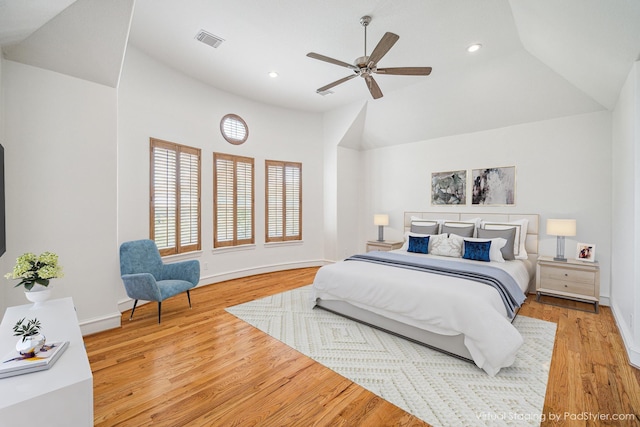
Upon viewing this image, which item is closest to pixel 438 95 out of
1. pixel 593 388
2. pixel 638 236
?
pixel 638 236

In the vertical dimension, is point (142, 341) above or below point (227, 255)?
below

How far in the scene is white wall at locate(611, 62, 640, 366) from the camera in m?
2.50

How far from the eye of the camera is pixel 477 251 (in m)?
3.99

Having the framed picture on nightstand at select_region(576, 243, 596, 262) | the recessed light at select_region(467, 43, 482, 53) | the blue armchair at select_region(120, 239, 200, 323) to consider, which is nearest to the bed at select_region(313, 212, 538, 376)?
the framed picture on nightstand at select_region(576, 243, 596, 262)

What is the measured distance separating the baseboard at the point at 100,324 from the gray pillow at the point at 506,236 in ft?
16.8

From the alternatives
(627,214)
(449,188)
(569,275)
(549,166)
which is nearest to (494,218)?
(449,188)

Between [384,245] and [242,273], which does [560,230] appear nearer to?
[384,245]

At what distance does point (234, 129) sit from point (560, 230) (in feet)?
17.9

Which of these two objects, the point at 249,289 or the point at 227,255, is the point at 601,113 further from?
the point at 227,255

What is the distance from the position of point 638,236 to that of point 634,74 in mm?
1476

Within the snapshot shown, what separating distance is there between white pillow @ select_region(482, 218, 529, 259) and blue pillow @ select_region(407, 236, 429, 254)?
0.95 m

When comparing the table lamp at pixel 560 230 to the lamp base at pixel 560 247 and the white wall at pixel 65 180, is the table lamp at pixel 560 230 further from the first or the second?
the white wall at pixel 65 180

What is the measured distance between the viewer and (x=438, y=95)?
4.70m

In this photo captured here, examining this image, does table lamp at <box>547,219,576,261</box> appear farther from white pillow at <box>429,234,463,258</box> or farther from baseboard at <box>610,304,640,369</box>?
white pillow at <box>429,234,463,258</box>
